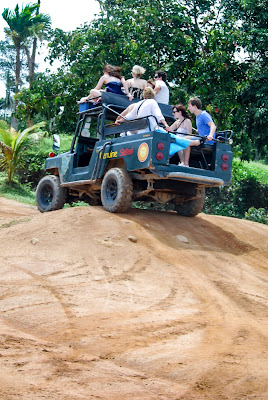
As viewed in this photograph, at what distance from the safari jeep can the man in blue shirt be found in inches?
8.6

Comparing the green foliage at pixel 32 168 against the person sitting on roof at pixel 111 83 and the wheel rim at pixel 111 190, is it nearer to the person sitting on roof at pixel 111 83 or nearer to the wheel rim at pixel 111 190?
the person sitting on roof at pixel 111 83

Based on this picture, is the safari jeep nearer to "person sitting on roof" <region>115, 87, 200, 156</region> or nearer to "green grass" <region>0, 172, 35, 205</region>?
"person sitting on roof" <region>115, 87, 200, 156</region>

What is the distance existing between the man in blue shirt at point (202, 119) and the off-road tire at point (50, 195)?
10.1 feet

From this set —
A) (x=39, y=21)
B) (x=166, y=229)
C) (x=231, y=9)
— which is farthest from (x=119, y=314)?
(x=39, y=21)

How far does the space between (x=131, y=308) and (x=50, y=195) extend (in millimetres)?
5958

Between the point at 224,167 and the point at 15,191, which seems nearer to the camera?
the point at 224,167

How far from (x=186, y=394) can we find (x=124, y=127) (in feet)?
20.4

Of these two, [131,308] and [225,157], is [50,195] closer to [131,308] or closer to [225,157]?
[225,157]

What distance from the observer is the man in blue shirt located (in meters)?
9.34

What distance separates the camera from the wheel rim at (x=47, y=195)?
36.2 ft

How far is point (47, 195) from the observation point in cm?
1116

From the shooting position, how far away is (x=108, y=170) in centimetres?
927

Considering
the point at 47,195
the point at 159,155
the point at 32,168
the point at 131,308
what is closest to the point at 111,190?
the point at 159,155

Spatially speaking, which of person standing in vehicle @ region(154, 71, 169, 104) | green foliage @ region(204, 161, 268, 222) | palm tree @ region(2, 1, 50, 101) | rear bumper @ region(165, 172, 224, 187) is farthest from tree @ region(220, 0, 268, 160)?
palm tree @ region(2, 1, 50, 101)
